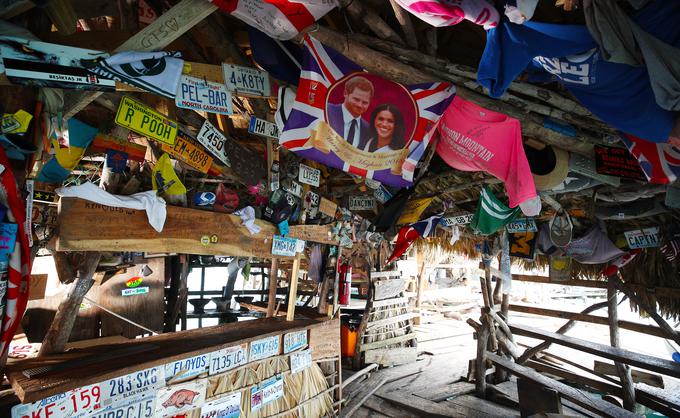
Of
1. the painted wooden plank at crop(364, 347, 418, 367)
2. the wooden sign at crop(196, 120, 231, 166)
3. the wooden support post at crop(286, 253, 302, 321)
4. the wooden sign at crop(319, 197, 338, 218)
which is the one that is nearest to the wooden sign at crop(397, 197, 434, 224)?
the wooden sign at crop(319, 197, 338, 218)

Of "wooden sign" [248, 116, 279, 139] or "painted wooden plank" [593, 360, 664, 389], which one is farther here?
"painted wooden plank" [593, 360, 664, 389]

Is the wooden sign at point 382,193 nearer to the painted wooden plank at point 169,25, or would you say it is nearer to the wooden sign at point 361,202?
the wooden sign at point 361,202

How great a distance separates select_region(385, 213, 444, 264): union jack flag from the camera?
26.2 ft

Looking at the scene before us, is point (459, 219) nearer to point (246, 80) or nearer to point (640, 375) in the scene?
point (640, 375)

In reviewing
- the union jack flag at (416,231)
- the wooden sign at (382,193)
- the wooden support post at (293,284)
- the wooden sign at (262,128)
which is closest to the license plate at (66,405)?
the wooden support post at (293,284)

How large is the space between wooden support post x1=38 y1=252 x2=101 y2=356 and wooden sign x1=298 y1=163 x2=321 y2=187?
9.40 ft

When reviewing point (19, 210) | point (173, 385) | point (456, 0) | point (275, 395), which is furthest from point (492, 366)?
point (19, 210)

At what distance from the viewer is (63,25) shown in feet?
7.96

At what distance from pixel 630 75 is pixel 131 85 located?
3.59 metres

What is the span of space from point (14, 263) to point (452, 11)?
3.27 m

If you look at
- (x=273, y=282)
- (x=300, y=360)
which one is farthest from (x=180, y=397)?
(x=273, y=282)

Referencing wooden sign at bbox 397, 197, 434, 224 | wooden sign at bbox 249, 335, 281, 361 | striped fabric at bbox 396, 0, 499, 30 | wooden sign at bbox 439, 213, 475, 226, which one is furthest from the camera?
wooden sign at bbox 439, 213, 475, 226

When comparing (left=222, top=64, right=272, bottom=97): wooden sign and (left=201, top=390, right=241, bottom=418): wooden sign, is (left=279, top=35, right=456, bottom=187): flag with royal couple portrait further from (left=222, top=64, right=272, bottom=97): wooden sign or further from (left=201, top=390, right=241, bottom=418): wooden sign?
(left=201, top=390, right=241, bottom=418): wooden sign

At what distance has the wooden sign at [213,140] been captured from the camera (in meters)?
3.70
